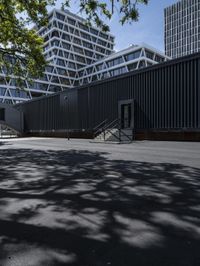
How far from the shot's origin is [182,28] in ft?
451

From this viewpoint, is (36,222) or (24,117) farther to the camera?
(24,117)

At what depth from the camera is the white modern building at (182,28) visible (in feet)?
431

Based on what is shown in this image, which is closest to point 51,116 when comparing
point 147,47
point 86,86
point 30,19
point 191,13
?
point 86,86

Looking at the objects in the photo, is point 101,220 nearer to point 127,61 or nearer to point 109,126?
point 109,126

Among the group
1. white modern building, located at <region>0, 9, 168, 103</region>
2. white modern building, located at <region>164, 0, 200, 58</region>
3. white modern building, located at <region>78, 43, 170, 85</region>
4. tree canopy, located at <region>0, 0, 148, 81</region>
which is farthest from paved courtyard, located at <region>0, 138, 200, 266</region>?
white modern building, located at <region>164, 0, 200, 58</region>

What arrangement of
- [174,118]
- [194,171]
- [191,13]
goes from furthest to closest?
[191,13], [174,118], [194,171]

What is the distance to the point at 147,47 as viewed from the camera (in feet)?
254

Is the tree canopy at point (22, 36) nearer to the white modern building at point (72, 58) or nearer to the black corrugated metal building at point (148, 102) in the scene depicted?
the black corrugated metal building at point (148, 102)

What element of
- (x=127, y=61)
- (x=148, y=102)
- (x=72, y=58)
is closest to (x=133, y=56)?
(x=127, y=61)

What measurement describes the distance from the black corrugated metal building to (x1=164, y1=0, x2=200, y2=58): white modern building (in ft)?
384

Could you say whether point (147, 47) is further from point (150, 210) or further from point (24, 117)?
point (150, 210)

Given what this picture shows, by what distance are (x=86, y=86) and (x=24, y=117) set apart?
57.6ft

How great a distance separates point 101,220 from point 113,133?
19.5 meters

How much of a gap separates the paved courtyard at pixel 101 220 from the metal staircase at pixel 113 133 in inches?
581
